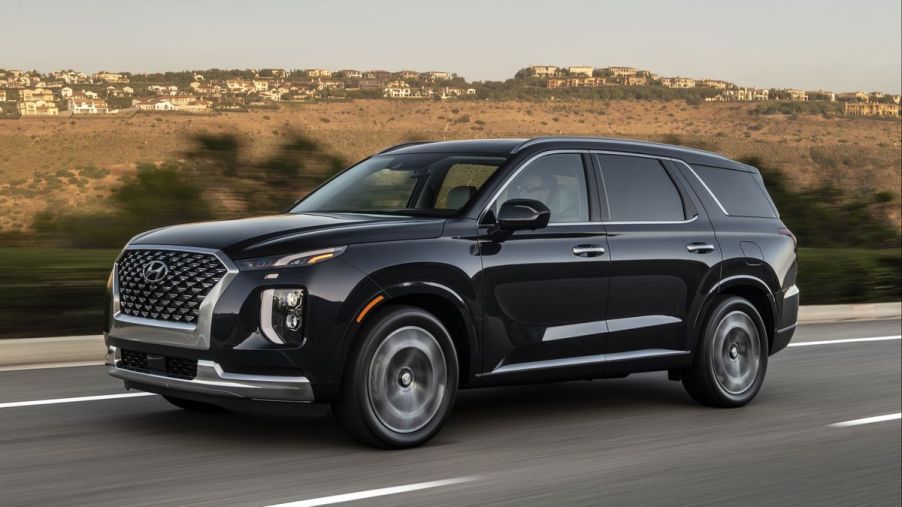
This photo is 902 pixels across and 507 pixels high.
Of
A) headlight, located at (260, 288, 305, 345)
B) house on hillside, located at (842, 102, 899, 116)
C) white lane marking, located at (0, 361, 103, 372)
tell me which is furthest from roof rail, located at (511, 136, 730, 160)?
house on hillside, located at (842, 102, 899, 116)

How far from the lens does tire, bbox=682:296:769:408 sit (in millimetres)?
9180

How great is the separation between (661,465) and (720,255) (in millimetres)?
2264

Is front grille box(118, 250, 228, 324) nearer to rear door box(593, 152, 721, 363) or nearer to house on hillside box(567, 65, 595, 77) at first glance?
rear door box(593, 152, 721, 363)

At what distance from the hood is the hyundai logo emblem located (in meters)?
0.14

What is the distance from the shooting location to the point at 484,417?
8.66m

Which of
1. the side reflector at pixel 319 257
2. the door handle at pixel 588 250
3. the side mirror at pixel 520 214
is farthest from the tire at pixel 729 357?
the side reflector at pixel 319 257

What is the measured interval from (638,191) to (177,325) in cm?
343

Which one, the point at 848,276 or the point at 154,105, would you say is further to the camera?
the point at 154,105

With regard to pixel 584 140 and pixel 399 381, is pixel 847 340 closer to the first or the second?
pixel 584 140

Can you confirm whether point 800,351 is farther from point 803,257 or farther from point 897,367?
point 803,257

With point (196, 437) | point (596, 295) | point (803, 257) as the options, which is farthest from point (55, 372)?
point (803, 257)

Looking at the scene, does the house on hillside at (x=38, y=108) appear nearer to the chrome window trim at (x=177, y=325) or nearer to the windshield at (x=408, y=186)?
the windshield at (x=408, y=186)

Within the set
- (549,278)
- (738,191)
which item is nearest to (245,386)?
(549,278)

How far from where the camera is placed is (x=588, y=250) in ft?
27.0
